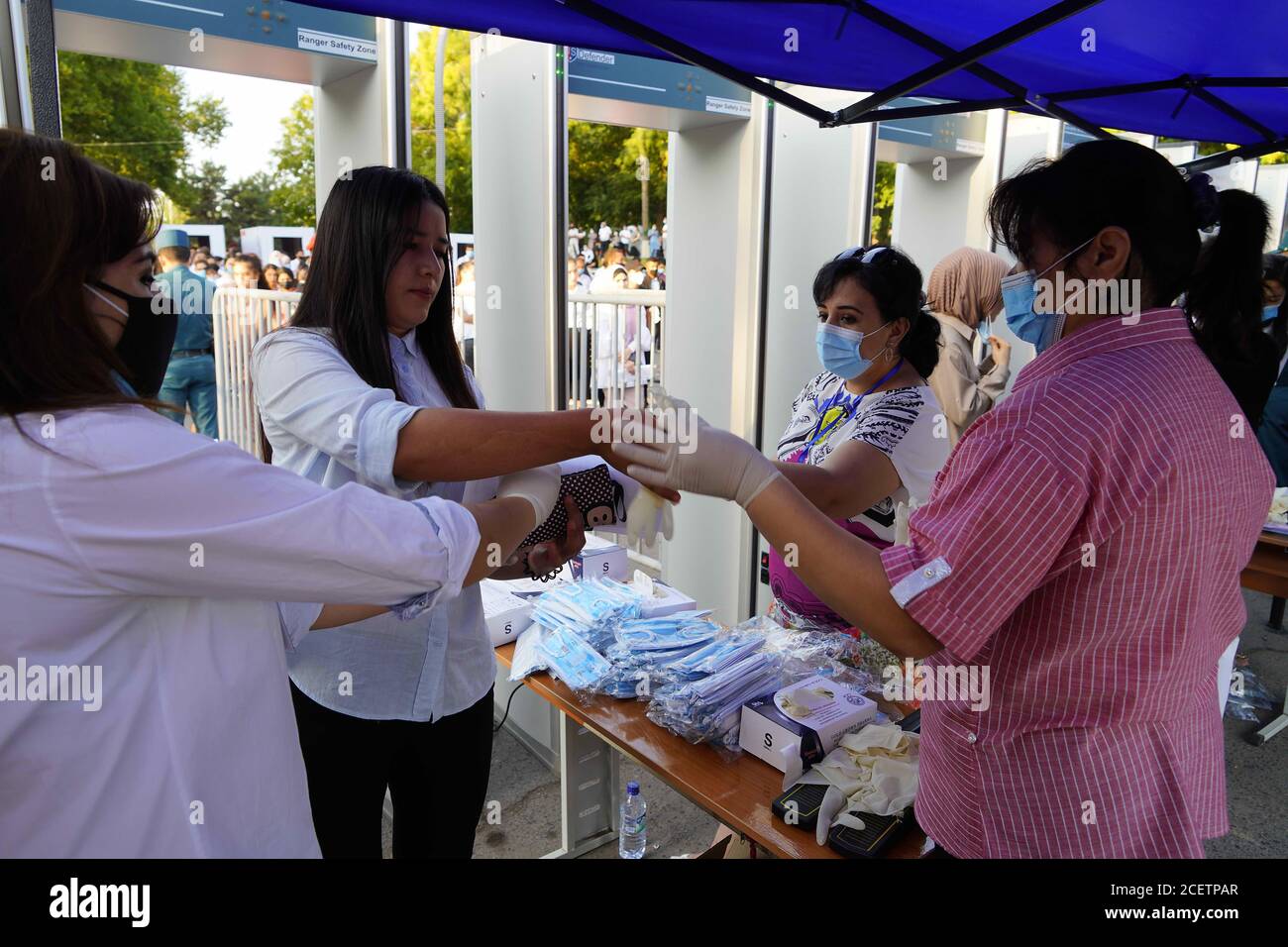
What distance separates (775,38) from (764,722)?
1.87 meters


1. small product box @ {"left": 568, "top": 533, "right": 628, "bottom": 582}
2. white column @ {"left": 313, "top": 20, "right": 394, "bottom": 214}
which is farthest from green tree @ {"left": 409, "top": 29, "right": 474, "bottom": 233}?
small product box @ {"left": 568, "top": 533, "right": 628, "bottom": 582}

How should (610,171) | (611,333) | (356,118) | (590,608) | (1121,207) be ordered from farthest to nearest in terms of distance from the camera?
1. (610,171)
2. (611,333)
3. (356,118)
4. (590,608)
5. (1121,207)

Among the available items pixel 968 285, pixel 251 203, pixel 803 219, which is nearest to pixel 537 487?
pixel 803 219

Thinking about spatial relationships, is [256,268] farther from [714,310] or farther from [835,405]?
[835,405]

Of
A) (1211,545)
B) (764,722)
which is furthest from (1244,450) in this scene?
(764,722)

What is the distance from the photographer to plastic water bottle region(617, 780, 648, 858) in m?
3.09

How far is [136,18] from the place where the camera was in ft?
8.32

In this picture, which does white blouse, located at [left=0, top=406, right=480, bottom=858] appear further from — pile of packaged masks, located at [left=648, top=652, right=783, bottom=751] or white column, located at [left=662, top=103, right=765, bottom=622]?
white column, located at [left=662, top=103, right=765, bottom=622]

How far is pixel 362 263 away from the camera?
5.33 feet

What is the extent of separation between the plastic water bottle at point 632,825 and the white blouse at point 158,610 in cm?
219

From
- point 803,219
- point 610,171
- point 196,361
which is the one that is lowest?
point 196,361

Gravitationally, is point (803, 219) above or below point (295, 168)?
below

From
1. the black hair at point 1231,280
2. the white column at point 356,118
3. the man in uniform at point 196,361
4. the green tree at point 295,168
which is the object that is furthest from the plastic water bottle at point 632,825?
the green tree at point 295,168

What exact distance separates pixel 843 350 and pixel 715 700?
108cm
